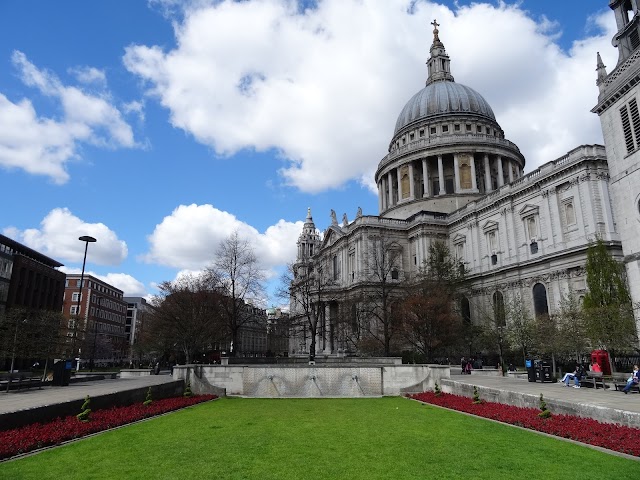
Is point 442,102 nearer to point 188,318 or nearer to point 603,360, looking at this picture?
point 188,318

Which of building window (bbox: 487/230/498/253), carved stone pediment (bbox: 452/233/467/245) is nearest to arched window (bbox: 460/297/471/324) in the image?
building window (bbox: 487/230/498/253)

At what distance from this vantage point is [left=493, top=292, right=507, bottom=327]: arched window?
153ft

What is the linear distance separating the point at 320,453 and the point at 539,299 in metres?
45.9

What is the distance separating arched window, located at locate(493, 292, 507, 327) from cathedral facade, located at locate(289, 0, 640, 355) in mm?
372

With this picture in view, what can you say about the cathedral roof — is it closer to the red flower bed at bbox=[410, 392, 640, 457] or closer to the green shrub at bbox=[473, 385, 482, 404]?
the green shrub at bbox=[473, 385, 482, 404]

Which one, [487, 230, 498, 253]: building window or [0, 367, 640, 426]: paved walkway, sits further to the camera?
[487, 230, 498, 253]: building window

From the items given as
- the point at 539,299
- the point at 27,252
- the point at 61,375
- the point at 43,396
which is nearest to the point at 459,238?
the point at 539,299

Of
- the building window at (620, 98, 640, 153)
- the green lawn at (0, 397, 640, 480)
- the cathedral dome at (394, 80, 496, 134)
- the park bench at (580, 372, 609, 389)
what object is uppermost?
the cathedral dome at (394, 80, 496, 134)

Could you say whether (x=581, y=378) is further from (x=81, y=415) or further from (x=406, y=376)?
(x=81, y=415)

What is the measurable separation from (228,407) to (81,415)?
7138 millimetres

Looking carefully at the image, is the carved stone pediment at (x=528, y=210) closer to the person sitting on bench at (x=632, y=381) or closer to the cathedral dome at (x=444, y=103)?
the cathedral dome at (x=444, y=103)

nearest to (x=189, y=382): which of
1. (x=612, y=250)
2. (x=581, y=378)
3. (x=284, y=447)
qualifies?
(x=284, y=447)

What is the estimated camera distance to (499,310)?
5009 cm

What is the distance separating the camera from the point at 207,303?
49094 millimetres
